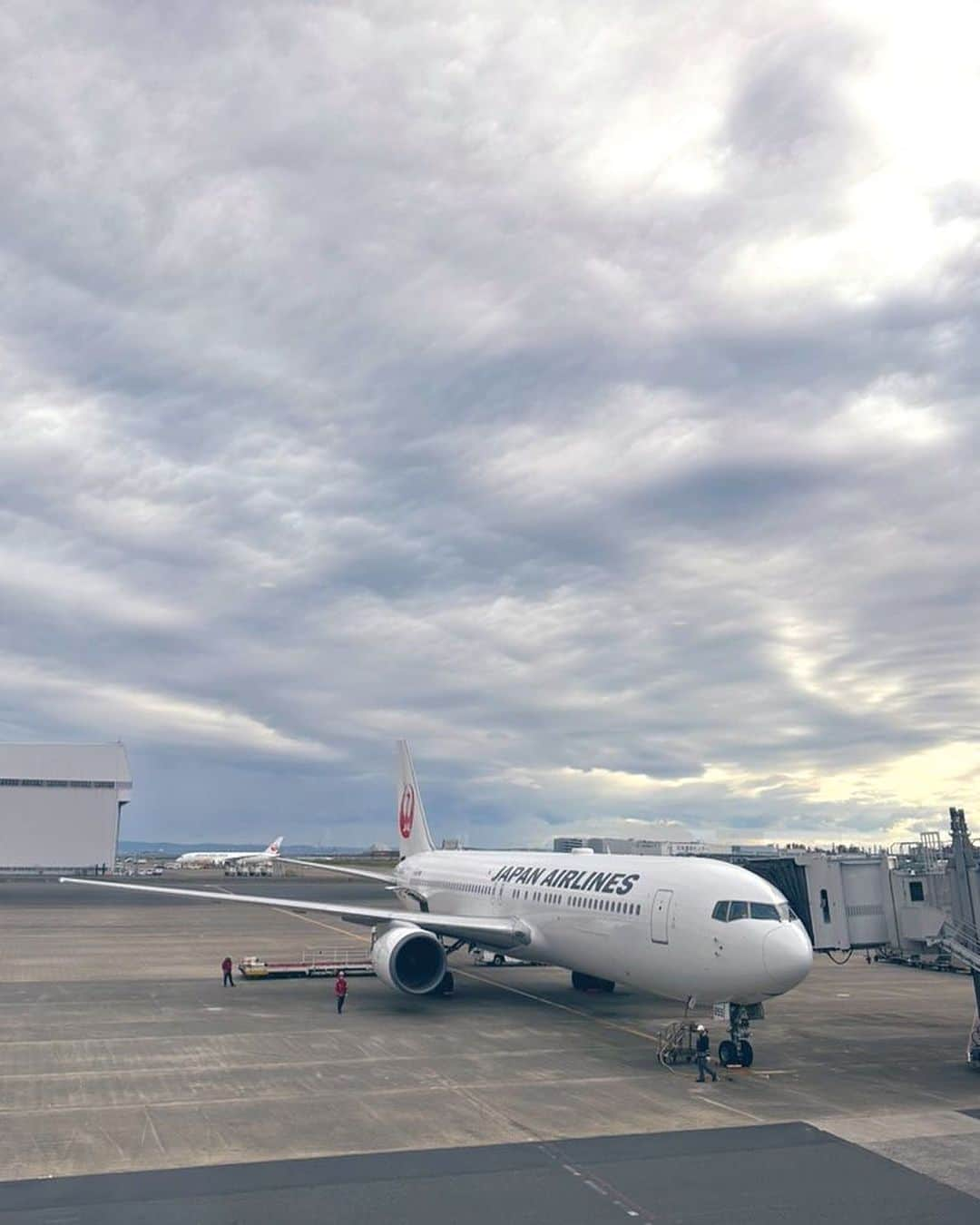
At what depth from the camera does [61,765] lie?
420 feet

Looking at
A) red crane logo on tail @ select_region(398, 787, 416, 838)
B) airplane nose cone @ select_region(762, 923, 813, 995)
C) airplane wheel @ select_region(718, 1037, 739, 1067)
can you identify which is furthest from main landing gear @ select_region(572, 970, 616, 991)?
red crane logo on tail @ select_region(398, 787, 416, 838)

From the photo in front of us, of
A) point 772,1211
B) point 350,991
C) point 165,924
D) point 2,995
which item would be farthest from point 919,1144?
point 165,924

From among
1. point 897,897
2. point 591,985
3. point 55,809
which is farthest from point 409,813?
point 55,809

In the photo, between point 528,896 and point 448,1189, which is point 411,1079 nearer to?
point 448,1189

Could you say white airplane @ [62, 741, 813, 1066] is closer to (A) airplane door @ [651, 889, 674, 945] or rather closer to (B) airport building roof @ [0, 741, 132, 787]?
(A) airplane door @ [651, 889, 674, 945]

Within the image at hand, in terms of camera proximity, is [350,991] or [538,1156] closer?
[538,1156]

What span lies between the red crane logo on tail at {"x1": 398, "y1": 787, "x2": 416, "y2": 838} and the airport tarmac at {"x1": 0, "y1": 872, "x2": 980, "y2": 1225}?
16734mm

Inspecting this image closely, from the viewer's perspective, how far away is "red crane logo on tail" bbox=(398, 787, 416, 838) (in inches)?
2063

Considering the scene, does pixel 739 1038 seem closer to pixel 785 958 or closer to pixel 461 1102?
pixel 785 958

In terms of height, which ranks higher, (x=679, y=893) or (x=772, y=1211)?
(x=679, y=893)

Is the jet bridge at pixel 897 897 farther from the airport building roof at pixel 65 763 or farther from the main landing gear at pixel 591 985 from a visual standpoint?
the airport building roof at pixel 65 763

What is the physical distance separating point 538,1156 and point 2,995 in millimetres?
24404

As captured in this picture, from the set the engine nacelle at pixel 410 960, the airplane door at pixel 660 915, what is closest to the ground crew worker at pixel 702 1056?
the airplane door at pixel 660 915

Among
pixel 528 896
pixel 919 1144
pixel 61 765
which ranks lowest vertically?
pixel 919 1144
